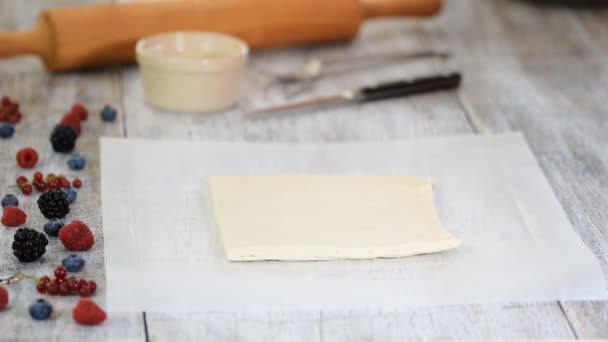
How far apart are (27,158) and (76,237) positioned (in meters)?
0.22

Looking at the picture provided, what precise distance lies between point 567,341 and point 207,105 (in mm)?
613

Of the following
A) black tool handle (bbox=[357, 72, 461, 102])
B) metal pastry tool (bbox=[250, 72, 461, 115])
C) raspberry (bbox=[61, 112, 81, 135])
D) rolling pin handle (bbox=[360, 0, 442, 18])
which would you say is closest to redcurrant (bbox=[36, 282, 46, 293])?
raspberry (bbox=[61, 112, 81, 135])

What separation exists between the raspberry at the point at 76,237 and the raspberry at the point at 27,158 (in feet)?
0.62

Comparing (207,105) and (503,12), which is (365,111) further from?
(503,12)

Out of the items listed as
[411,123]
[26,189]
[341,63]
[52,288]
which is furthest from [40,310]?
[341,63]

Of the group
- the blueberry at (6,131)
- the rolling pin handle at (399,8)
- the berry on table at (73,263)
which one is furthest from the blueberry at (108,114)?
the rolling pin handle at (399,8)

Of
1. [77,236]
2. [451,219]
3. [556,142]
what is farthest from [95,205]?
[556,142]

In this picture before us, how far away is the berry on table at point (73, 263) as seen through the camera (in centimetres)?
85

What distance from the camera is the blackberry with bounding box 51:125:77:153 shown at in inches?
42.3

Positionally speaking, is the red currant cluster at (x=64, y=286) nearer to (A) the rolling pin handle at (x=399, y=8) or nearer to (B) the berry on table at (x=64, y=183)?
(B) the berry on table at (x=64, y=183)

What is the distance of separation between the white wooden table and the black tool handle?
1 centimetres

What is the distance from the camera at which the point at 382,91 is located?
1283mm

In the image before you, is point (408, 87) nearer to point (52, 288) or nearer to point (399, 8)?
point (399, 8)

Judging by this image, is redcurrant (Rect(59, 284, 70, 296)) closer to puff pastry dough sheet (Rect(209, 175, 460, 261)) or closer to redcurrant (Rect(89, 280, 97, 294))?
redcurrant (Rect(89, 280, 97, 294))
